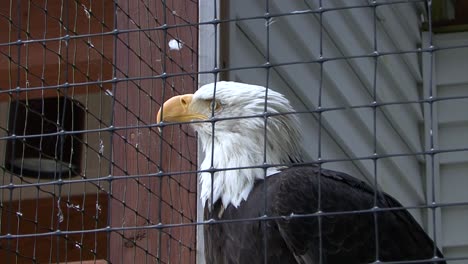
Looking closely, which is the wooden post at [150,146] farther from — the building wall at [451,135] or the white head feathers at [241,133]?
the building wall at [451,135]

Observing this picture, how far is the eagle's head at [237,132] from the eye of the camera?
4.65m

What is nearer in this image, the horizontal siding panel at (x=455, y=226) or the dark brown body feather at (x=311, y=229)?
the dark brown body feather at (x=311, y=229)

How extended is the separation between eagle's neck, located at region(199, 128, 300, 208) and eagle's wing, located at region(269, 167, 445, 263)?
209 mm

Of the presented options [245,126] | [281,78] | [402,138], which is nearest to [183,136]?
[245,126]

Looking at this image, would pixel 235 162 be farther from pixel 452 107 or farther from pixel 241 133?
pixel 452 107

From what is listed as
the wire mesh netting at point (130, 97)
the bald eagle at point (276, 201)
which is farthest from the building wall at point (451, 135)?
the wire mesh netting at point (130, 97)

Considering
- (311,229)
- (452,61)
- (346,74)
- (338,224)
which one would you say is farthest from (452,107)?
(311,229)

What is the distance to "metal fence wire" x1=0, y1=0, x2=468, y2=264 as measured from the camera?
4266mm

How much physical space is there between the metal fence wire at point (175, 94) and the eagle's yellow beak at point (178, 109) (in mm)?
79

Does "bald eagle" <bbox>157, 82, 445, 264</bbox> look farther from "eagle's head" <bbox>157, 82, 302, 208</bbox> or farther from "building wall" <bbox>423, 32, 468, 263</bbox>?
"building wall" <bbox>423, 32, 468, 263</bbox>

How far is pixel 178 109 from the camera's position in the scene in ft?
15.2

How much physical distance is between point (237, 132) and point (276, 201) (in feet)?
1.85

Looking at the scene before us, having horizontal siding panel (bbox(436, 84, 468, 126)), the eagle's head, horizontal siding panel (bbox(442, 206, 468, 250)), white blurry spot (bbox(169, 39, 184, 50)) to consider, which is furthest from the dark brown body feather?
horizontal siding panel (bbox(436, 84, 468, 126))

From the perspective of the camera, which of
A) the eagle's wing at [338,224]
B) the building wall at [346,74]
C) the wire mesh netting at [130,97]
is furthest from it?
the building wall at [346,74]
